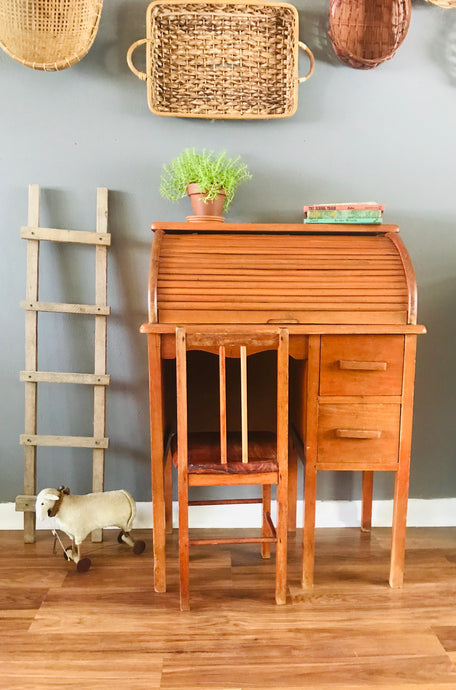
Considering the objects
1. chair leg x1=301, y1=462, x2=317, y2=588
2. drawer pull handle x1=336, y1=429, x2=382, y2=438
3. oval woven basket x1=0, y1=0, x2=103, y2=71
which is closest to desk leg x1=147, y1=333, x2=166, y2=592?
chair leg x1=301, y1=462, x2=317, y2=588

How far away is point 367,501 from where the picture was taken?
8.38 feet

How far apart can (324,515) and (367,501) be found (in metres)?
0.23

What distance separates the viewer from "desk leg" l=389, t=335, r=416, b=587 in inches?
79.5

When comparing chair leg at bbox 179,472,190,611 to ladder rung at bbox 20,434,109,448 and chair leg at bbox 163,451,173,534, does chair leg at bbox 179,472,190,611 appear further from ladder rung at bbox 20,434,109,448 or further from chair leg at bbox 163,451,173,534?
ladder rung at bbox 20,434,109,448

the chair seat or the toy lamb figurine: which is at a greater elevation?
the chair seat

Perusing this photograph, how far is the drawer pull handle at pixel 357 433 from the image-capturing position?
201cm

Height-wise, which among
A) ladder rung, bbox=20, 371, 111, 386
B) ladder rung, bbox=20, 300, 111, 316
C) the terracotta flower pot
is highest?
the terracotta flower pot

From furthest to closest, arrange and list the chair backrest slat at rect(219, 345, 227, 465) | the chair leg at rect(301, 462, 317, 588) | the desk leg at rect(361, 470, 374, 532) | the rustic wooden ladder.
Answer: the desk leg at rect(361, 470, 374, 532) < the rustic wooden ladder < the chair leg at rect(301, 462, 317, 588) < the chair backrest slat at rect(219, 345, 227, 465)

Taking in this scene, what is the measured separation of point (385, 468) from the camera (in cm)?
205

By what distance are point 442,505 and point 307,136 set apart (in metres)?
1.93

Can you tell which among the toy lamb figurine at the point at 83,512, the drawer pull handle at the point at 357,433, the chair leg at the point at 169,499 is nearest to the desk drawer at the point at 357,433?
the drawer pull handle at the point at 357,433

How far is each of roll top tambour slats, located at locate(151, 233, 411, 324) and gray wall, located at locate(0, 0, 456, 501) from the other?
0.49 meters

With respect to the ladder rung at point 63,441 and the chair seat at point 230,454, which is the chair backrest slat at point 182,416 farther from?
the ladder rung at point 63,441

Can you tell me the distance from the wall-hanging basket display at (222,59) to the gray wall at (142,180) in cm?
9
